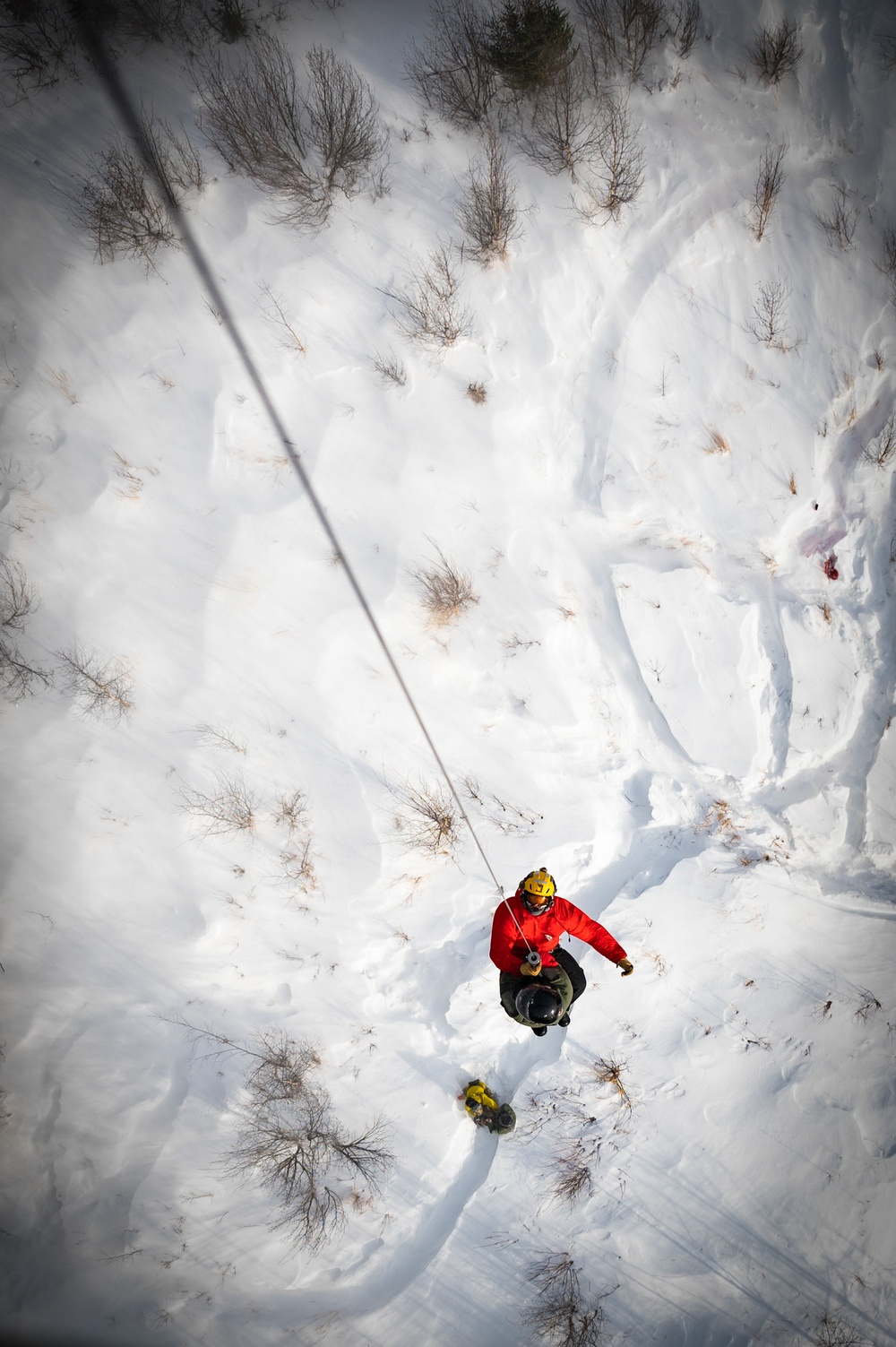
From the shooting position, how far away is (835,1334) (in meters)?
5.53

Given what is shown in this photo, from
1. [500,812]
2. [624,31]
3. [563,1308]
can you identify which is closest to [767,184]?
[624,31]

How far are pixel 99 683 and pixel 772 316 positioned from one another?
6409mm

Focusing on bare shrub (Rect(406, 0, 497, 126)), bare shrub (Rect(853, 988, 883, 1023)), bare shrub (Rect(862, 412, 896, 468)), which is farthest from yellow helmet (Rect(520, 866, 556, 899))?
bare shrub (Rect(406, 0, 497, 126))

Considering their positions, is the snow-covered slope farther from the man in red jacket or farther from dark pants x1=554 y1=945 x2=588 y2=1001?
the man in red jacket

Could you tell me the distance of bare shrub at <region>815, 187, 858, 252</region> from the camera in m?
5.75

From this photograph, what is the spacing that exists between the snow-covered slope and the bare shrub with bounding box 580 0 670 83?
23 centimetres

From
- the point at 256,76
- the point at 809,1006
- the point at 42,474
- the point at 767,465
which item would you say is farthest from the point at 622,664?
the point at 256,76

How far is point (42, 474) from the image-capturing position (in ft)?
18.7

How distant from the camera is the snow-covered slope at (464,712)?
18.5 ft

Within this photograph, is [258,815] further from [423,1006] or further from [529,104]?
[529,104]

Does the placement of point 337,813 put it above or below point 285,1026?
above

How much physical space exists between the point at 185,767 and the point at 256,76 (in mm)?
5649

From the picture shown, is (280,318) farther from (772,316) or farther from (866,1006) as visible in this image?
(866,1006)

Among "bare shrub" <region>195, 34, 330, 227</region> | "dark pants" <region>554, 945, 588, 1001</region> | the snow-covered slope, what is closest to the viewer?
"dark pants" <region>554, 945, 588, 1001</region>
